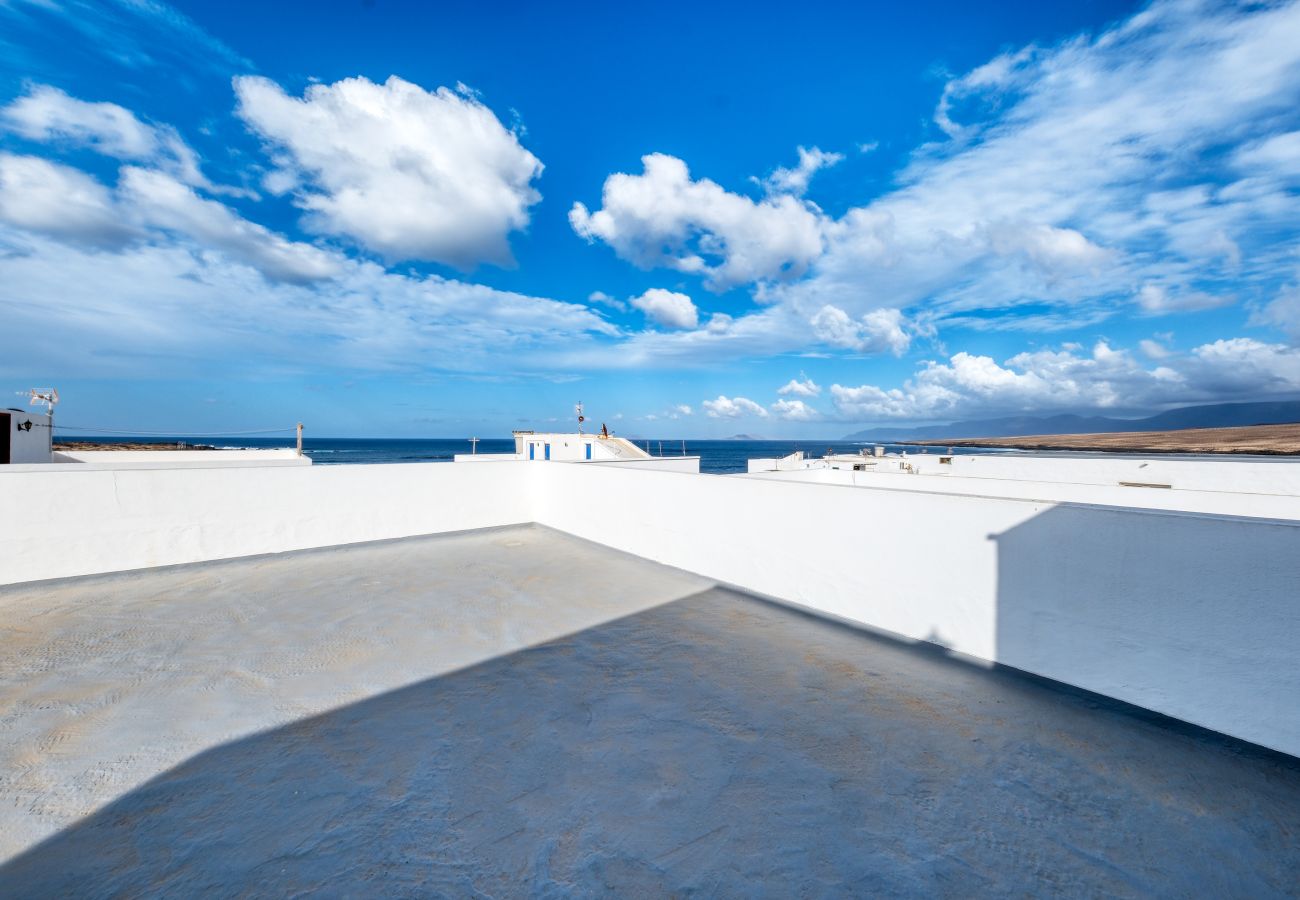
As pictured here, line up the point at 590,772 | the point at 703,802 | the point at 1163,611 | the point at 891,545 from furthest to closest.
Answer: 1. the point at 891,545
2. the point at 1163,611
3. the point at 590,772
4. the point at 703,802

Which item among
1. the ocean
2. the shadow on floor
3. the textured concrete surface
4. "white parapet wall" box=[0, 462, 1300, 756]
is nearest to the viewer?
the shadow on floor

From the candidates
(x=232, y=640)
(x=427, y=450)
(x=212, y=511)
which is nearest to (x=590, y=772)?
(x=232, y=640)

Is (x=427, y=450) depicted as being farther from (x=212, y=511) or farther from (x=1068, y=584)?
(x=1068, y=584)

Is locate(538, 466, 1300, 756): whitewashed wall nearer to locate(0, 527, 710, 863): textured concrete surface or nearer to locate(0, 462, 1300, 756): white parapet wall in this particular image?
locate(0, 462, 1300, 756): white parapet wall

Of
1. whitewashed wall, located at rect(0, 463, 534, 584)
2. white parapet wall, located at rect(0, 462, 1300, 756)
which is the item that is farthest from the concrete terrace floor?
whitewashed wall, located at rect(0, 463, 534, 584)

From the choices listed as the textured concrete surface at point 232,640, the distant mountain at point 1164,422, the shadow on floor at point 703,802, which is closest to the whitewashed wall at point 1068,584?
the shadow on floor at point 703,802

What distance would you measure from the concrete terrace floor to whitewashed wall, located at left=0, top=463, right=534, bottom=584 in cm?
159

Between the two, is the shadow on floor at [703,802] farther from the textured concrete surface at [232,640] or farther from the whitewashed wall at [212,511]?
the whitewashed wall at [212,511]

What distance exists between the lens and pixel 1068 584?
10.2ft

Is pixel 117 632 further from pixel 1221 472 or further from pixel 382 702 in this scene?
pixel 1221 472

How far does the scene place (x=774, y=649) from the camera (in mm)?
3756

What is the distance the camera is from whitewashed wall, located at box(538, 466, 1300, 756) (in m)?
2.52

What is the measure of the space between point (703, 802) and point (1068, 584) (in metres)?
2.56

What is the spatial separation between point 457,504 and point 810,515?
5423mm
